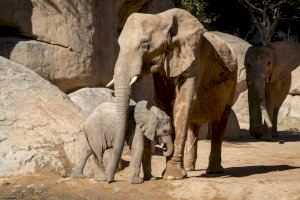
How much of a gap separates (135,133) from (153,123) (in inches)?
9.2

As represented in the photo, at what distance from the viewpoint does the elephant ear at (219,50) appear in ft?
27.5

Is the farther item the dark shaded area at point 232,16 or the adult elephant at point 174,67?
the dark shaded area at point 232,16

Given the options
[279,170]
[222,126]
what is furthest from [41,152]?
[279,170]

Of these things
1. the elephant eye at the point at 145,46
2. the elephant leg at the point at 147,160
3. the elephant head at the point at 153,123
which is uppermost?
the elephant eye at the point at 145,46

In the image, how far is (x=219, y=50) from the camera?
28.2 feet

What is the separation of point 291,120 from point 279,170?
36.7 feet

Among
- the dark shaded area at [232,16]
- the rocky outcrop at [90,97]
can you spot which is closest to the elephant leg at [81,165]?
the rocky outcrop at [90,97]

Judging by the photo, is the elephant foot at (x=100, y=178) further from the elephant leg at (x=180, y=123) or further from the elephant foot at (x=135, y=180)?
the elephant leg at (x=180, y=123)

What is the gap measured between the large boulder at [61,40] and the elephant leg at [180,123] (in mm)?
4145

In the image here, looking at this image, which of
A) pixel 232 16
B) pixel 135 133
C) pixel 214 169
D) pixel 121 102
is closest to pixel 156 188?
pixel 135 133

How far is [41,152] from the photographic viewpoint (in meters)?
8.41

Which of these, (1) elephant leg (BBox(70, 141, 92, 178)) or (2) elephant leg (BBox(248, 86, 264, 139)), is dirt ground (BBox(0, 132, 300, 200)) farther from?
(2) elephant leg (BBox(248, 86, 264, 139))

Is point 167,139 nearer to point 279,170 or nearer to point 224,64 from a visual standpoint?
point 224,64

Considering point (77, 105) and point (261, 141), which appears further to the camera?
point (261, 141)
